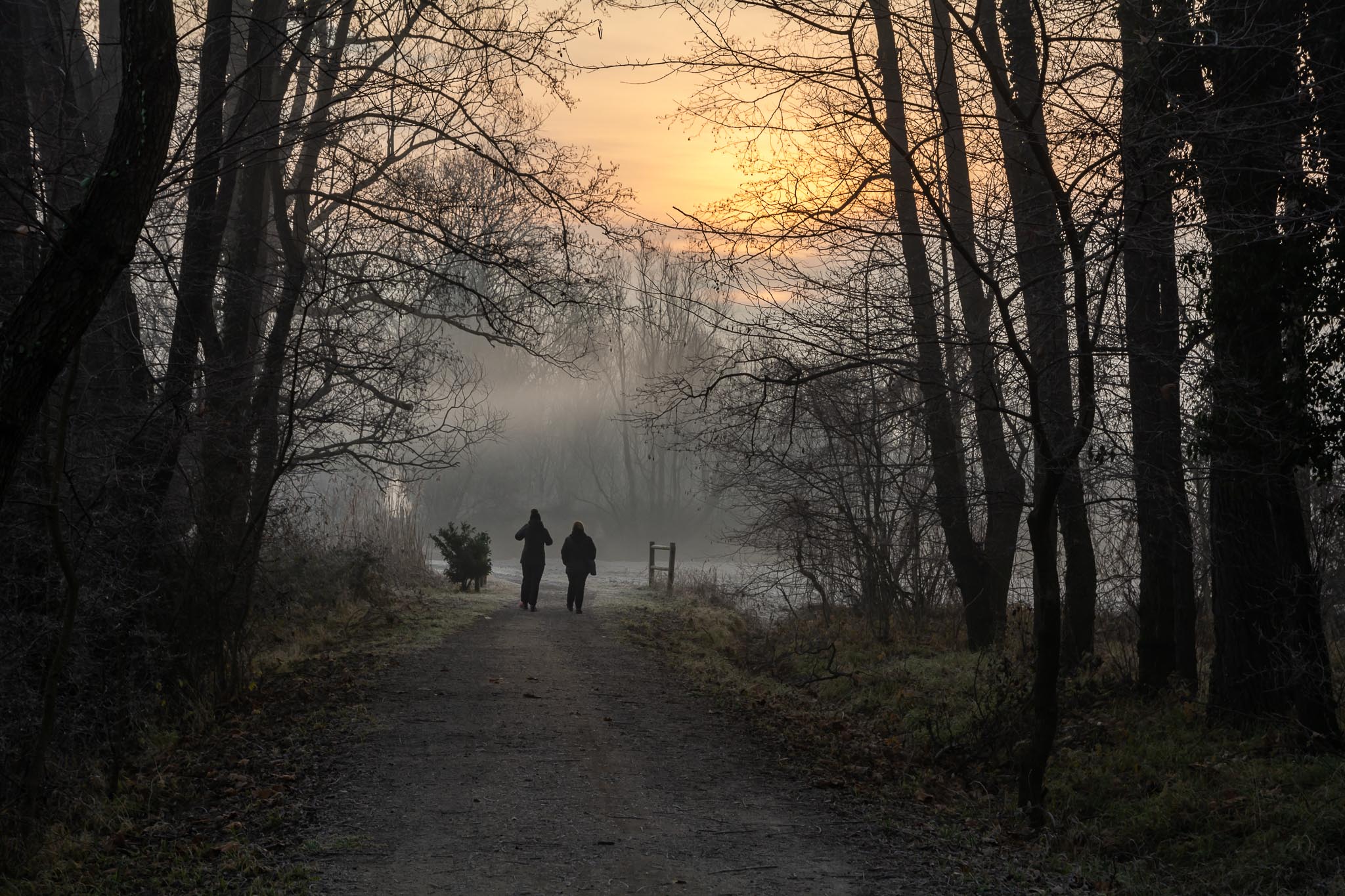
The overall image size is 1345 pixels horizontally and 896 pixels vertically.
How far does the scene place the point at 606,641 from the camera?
51.0 feet

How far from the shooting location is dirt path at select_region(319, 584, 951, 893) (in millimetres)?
5539

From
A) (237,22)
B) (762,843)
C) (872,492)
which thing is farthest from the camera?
(872,492)

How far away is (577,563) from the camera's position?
68.5 ft

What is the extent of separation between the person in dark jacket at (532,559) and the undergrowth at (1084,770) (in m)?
7.76

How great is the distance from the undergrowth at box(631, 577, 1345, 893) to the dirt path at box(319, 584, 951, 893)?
30.2 inches

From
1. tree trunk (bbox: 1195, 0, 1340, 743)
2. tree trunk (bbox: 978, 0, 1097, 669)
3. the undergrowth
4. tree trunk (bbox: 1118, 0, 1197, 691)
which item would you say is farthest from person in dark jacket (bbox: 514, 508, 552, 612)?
tree trunk (bbox: 1195, 0, 1340, 743)

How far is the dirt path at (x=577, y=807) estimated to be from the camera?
554 cm

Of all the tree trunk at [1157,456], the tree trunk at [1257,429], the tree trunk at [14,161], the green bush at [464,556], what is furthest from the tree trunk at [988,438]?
the green bush at [464,556]

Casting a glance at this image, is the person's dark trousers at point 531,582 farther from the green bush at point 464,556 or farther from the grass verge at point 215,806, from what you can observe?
the grass verge at point 215,806

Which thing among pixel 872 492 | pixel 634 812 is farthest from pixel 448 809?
pixel 872 492

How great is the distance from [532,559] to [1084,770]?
45.3 ft

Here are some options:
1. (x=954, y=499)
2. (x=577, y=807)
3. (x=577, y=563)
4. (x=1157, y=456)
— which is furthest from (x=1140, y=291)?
(x=577, y=563)

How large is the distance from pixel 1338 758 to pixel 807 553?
33.0 feet

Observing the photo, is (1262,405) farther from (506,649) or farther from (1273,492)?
(506,649)
